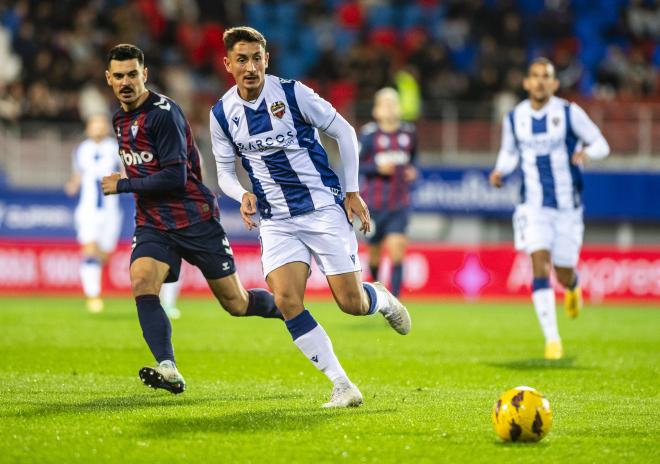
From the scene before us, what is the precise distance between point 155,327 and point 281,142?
1562mm

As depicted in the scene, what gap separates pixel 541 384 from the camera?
29.1 ft

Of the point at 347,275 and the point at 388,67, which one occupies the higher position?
the point at 388,67

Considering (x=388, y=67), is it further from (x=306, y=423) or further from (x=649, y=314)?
(x=306, y=423)

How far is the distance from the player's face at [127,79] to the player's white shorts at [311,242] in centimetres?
137

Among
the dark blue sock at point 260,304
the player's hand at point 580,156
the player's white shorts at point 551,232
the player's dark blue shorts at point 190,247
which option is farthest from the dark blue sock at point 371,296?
the player's hand at point 580,156

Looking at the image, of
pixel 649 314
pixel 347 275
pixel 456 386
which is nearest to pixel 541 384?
pixel 456 386

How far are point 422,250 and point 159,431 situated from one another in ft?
44.0

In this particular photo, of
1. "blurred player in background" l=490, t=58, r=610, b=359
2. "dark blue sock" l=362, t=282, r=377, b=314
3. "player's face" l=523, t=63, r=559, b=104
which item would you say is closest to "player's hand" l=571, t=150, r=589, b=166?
"blurred player in background" l=490, t=58, r=610, b=359

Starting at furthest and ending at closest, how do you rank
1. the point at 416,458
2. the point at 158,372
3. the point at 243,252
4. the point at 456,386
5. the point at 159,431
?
the point at 243,252, the point at 456,386, the point at 158,372, the point at 159,431, the point at 416,458

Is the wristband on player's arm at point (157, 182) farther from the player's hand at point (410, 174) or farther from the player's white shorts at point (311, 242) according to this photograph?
the player's hand at point (410, 174)

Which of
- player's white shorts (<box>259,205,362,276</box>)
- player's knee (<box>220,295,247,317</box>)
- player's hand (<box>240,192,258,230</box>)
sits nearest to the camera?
player's hand (<box>240,192,258,230</box>)

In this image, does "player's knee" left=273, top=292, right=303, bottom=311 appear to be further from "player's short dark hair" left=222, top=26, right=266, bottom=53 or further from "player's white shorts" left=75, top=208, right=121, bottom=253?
"player's white shorts" left=75, top=208, right=121, bottom=253

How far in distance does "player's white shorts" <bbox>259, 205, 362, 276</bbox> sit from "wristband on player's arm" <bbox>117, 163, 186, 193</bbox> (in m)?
0.79

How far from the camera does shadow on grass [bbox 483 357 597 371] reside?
32.8 feet
